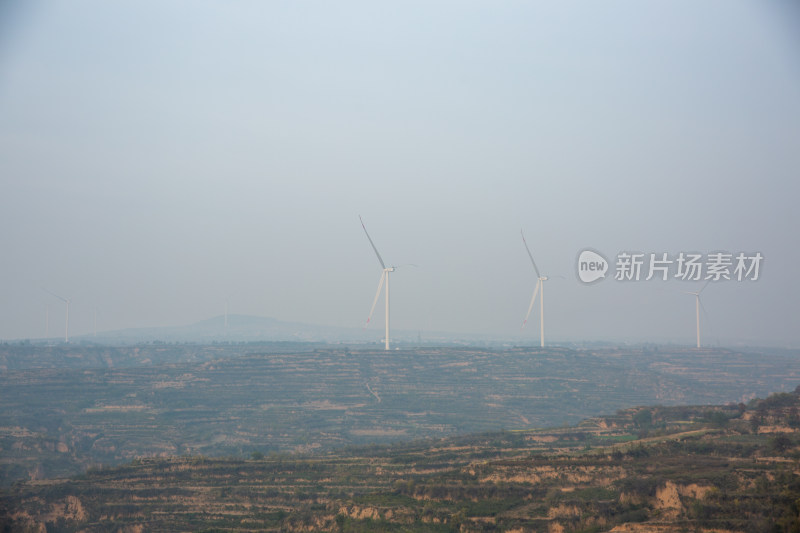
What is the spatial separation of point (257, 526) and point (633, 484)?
21285 mm

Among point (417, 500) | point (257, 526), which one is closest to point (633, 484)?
→ point (417, 500)

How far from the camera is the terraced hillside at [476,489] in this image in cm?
3269

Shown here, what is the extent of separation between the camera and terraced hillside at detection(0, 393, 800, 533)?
107ft

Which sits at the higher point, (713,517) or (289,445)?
(713,517)

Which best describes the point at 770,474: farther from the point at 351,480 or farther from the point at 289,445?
the point at 289,445

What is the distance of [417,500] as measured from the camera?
141ft

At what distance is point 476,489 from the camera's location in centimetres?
4322

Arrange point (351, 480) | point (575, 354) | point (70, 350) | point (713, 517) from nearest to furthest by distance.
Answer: point (713, 517)
point (351, 480)
point (575, 354)
point (70, 350)

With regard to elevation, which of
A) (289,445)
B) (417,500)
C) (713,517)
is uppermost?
(713,517)

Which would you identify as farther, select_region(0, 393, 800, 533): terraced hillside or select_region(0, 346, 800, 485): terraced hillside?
select_region(0, 346, 800, 485): terraced hillside

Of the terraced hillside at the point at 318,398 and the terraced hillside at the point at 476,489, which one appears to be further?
the terraced hillside at the point at 318,398

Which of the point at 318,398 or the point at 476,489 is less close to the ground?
the point at 476,489

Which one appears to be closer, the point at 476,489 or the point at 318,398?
the point at 476,489

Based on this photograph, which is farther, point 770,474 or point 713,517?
point 770,474
